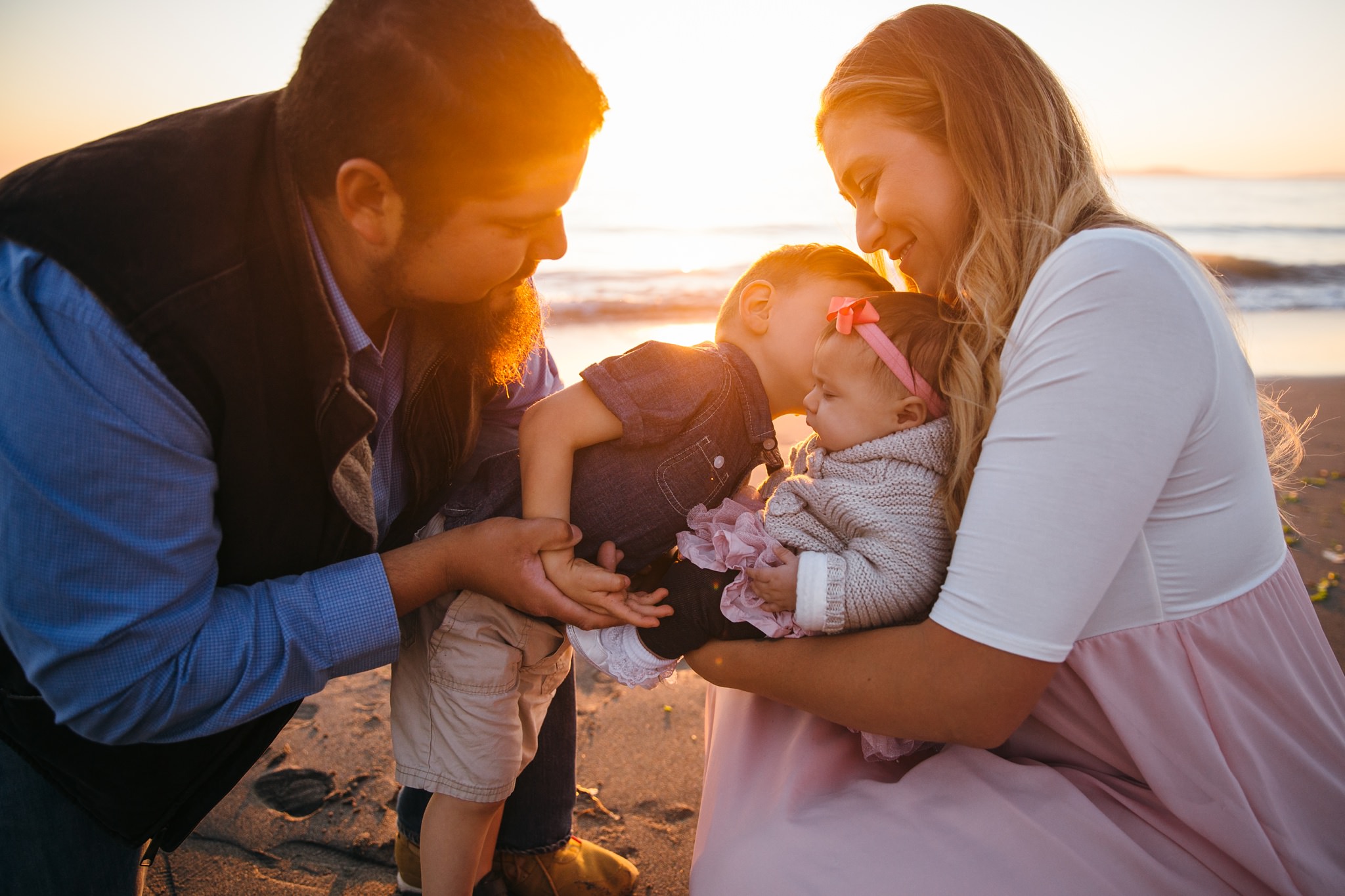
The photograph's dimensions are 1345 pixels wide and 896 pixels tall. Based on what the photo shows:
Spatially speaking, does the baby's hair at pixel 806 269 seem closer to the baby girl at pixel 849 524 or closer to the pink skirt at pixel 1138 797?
the baby girl at pixel 849 524

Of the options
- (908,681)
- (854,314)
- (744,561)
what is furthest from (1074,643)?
(854,314)

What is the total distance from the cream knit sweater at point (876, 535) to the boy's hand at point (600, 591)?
373mm

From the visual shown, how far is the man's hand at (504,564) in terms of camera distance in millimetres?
1879

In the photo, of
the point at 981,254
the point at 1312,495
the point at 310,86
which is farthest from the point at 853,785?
the point at 1312,495

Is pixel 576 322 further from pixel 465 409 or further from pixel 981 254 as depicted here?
pixel 981 254

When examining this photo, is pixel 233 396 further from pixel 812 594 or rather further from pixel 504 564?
pixel 812 594

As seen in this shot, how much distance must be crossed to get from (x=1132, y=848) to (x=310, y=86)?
2187 millimetres

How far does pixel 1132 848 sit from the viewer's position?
4.73 feet

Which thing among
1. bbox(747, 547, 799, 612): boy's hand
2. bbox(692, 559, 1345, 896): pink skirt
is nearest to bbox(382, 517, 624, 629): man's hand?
bbox(747, 547, 799, 612): boy's hand

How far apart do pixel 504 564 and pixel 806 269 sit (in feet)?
3.87

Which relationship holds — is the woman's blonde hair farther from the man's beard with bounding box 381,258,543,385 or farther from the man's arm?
the man's arm

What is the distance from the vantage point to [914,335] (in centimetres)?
180

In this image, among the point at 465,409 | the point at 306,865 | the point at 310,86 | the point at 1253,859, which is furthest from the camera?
the point at 306,865

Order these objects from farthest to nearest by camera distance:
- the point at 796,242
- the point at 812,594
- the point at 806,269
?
1. the point at 796,242
2. the point at 806,269
3. the point at 812,594
